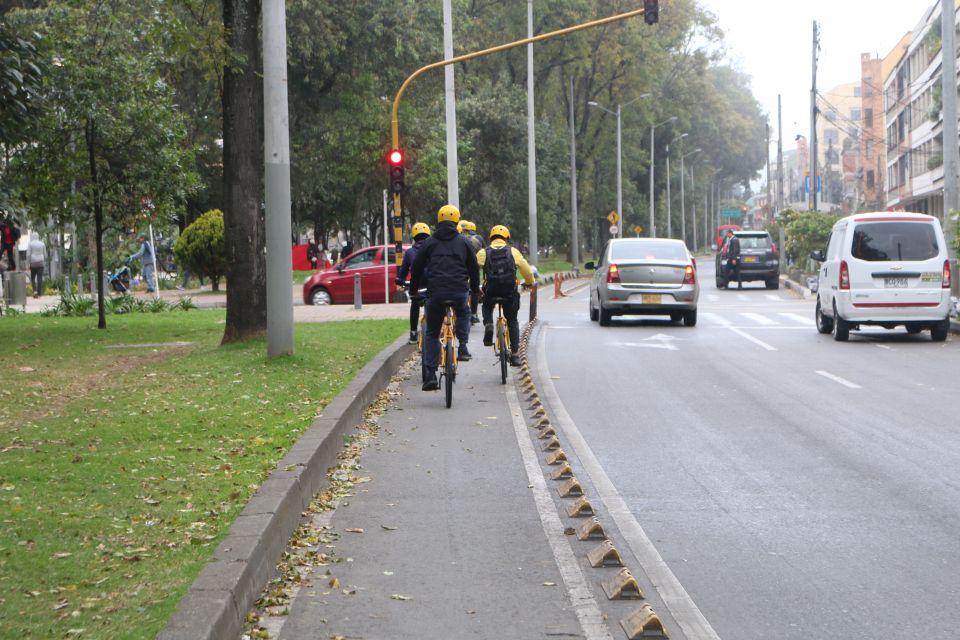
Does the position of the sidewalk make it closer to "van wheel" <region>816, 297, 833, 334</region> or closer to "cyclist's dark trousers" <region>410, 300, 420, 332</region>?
"cyclist's dark trousers" <region>410, 300, 420, 332</region>

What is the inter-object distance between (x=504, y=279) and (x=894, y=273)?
7.55 metres

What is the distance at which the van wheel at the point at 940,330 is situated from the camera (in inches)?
819

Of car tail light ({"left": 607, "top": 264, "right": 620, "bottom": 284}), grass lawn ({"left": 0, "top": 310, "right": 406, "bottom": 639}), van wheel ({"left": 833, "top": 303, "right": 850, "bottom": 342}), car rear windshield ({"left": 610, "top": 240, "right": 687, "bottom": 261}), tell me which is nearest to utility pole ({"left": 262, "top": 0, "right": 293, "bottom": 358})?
grass lawn ({"left": 0, "top": 310, "right": 406, "bottom": 639})

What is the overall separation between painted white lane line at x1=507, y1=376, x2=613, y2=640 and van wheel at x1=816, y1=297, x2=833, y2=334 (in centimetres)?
1300

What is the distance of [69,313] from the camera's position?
26.6 metres

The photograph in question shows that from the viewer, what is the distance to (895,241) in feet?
67.7

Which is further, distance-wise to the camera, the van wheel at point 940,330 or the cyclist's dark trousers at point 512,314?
the van wheel at point 940,330

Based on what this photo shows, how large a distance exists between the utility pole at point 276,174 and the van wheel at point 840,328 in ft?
31.5

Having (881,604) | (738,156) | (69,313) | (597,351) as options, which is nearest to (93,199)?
(69,313)

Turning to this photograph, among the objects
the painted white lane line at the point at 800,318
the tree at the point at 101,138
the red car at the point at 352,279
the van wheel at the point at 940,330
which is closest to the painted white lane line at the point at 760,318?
the painted white lane line at the point at 800,318

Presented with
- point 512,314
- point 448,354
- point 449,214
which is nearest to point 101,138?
point 512,314

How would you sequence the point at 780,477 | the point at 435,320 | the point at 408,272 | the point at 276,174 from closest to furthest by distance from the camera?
1. the point at 780,477
2. the point at 435,320
3. the point at 276,174
4. the point at 408,272

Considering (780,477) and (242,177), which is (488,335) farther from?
(780,477)

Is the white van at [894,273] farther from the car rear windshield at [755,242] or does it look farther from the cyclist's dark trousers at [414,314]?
the car rear windshield at [755,242]
